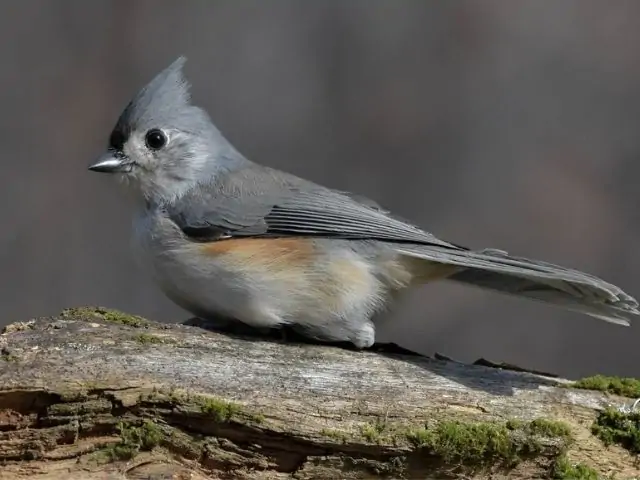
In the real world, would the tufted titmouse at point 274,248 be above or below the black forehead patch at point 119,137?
below

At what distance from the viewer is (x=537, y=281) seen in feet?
8.30

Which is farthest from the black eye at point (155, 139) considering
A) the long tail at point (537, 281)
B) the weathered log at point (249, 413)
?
the long tail at point (537, 281)

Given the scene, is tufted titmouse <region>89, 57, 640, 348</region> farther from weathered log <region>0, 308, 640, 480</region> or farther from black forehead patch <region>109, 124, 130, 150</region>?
weathered log <region>0, 308, 640, 480</region>

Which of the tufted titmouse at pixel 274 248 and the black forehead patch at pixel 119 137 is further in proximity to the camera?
the black forehead patch at pixel 119 137

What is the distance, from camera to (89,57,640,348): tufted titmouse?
2.48m

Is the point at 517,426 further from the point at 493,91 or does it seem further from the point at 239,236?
the point at 493,91

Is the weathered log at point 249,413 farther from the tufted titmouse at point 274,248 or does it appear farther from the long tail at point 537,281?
the long tail at point 537,281

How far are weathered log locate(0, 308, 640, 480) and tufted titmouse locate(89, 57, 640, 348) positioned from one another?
137 mm

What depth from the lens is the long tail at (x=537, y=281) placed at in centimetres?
240

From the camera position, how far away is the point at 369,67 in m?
4.21

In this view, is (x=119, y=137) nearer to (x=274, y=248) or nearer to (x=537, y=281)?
(x=274, y=248)

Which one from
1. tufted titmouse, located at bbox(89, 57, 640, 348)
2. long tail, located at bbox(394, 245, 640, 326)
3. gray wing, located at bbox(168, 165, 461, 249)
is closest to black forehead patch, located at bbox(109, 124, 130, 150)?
tufted titmouse, located at bbox(89, 57, 640, 348)

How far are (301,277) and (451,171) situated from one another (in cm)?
177

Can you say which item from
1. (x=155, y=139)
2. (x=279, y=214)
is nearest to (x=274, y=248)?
(x=279, y=214)
